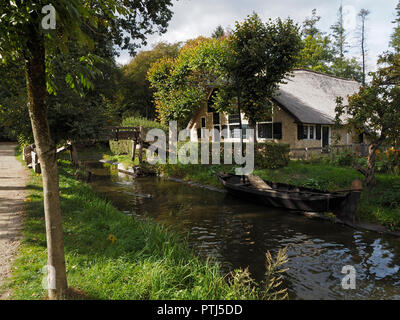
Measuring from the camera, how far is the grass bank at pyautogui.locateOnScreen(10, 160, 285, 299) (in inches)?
172

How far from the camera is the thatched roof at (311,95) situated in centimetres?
2234

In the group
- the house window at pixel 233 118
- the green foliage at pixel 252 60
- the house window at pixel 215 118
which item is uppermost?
the green foliage at pixel 252 60

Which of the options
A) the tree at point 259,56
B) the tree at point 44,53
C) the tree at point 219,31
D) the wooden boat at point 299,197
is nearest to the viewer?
the tree at point 44,53

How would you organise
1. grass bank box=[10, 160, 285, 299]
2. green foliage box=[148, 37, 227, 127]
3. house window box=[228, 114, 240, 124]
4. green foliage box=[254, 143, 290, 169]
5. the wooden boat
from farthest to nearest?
green foliage box=[148, 37, 227, 127]
house window box=[228, 114, 240, 124]
green foliage box=[254, 143, 290, 169]
the wooden boat
grass bank box=[10, 160, 285, 299]

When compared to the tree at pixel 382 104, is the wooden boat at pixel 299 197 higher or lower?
lower

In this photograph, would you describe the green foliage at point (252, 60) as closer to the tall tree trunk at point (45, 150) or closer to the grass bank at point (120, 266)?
the grass bank at point (120, 266)

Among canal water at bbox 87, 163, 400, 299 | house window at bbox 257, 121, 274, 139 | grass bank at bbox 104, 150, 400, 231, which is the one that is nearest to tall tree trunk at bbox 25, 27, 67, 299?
canal water at bbox 87, 163, 400, 299

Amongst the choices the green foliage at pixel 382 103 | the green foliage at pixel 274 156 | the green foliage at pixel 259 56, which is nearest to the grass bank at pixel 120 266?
the green foliage at pixel 382 103

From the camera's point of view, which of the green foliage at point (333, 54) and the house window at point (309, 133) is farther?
the green foliage at point (333, 54)

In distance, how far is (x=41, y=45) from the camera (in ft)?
10.9

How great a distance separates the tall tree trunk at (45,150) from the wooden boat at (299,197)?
9.35 meters

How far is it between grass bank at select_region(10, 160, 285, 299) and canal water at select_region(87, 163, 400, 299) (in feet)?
4.21

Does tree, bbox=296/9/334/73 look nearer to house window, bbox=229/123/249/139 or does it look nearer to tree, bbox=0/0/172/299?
house window, bbox=229/123/249/139
